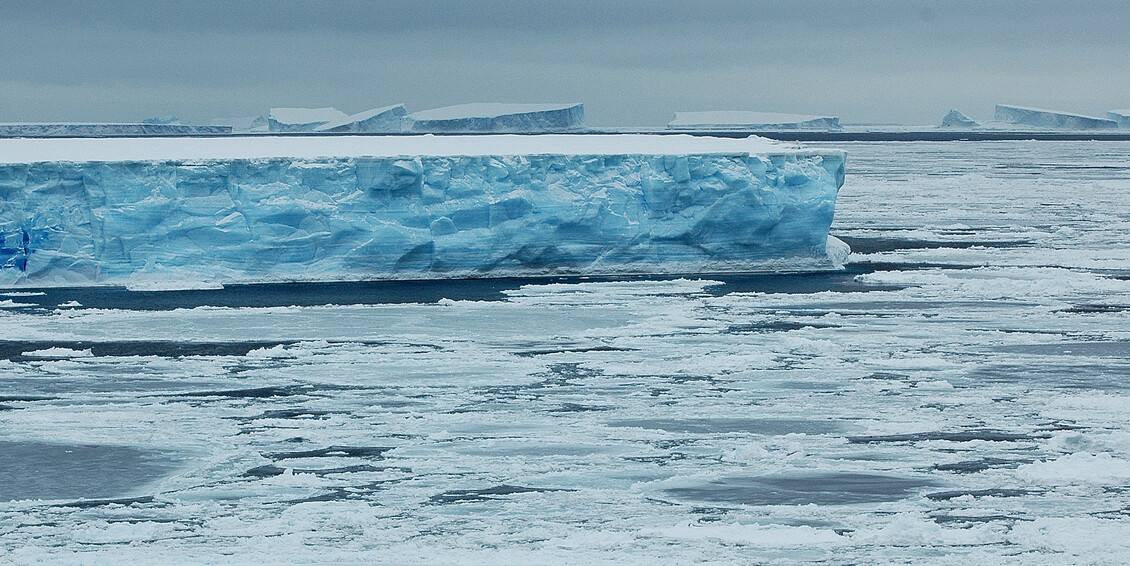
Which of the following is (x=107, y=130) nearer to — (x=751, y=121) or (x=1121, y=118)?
(x=751, y=121)

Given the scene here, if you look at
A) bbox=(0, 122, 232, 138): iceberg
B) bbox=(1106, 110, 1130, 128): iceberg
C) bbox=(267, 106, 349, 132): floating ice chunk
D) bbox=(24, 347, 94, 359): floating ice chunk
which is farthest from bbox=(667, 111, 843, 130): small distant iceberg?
bbox=(24, 347, 94, 359): floating ice chunk

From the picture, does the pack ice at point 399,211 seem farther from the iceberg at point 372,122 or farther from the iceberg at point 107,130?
the iceberg at point 107,130

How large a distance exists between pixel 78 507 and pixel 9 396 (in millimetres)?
2116

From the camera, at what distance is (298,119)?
46844mm

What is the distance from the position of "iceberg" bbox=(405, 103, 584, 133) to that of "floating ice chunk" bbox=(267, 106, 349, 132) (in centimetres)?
303

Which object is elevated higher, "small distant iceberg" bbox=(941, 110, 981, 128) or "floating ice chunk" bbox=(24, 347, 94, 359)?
"small distant iceberg" bbox=(941, 110, 981, 128)

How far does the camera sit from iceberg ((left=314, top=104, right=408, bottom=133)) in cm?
4672

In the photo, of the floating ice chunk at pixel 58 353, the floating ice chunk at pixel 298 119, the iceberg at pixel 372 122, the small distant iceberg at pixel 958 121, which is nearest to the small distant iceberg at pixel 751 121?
the small distant iceberg at pixel 958 121

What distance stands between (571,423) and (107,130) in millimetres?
55896

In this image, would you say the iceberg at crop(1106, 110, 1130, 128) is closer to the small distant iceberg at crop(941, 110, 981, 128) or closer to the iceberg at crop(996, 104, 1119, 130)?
the iceberg at crop(996, 104, 1119, 130)

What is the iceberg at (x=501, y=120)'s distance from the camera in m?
47.9

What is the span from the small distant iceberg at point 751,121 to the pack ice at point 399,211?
45.5 m

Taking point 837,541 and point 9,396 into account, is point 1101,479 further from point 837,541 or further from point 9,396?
point 9,396

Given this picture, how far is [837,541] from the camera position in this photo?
177 inches
